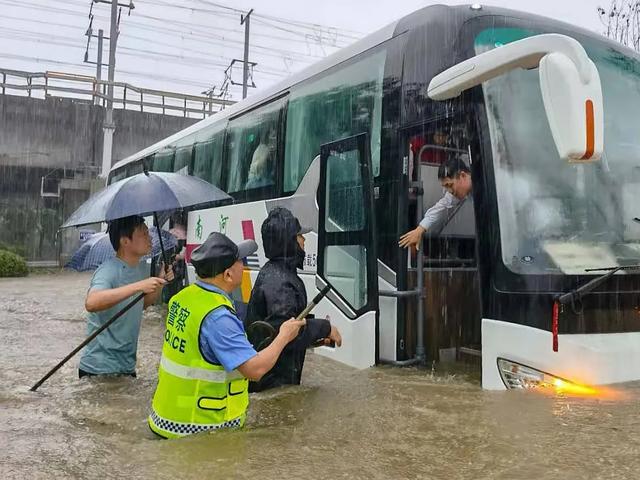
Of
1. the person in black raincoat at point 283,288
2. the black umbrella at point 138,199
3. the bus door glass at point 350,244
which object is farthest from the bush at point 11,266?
the person in black raincoat at point 283,288

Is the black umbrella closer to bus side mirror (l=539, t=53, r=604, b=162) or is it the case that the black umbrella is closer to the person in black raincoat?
the person in black raincoat

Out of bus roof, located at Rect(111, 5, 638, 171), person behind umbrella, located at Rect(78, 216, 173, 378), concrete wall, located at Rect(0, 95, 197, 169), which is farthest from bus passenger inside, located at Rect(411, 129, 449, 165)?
concrete wall, located at Rect(0, 95, 197, 169)

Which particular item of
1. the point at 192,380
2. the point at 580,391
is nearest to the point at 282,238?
the point at 192,380

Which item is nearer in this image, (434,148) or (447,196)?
(447,196)

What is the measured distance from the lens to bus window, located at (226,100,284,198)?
743 centimetres

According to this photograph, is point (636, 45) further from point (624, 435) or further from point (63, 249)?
point (63, 249)

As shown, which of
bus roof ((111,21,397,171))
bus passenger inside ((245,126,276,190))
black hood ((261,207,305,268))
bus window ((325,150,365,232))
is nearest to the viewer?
black hood ((261,207,305,268))

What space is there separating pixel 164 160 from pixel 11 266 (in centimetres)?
1086

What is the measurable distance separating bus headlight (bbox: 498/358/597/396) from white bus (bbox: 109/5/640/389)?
13 mm

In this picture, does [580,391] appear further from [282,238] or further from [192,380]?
[192,380]

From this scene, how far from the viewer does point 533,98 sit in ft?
14.9

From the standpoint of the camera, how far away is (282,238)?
14.5ft

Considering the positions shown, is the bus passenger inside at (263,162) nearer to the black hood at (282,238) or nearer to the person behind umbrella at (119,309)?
the person behind umbrella at (119,309)

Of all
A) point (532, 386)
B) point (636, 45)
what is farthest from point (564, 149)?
point (636, 45)
